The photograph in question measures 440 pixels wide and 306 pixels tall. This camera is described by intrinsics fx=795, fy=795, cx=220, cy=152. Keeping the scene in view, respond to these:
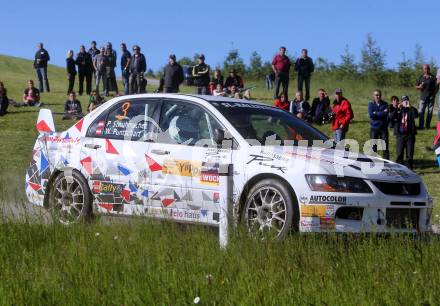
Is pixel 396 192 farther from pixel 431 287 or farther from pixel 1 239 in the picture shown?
pixel 1 239

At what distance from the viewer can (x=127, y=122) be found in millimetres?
9375

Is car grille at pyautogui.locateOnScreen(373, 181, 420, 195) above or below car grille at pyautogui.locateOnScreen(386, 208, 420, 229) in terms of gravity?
above

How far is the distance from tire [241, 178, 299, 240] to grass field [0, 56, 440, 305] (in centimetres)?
60

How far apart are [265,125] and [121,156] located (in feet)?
5.48

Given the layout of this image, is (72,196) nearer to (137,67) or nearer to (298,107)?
(298,107)

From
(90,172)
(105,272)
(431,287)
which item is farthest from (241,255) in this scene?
(90,172)

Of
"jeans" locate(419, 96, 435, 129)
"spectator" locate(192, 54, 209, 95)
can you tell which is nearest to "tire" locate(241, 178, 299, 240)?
"jeans" locate(419, 96, 435, 129)

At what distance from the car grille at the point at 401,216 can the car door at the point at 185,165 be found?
1746 millimetres

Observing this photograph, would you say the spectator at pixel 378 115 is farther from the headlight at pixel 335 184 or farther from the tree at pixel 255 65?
the tree at pixel 255 65

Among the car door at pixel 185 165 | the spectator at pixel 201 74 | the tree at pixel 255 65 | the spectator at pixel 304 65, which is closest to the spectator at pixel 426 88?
the spectator at pixel 304 65

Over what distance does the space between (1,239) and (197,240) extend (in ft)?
6.42

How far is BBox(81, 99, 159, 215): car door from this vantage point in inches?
348

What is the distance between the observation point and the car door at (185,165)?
8258mm

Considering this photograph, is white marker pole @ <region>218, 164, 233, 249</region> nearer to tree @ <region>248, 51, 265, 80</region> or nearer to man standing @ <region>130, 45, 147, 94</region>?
man standing @ <region>130, 45, 147, 94</region>
